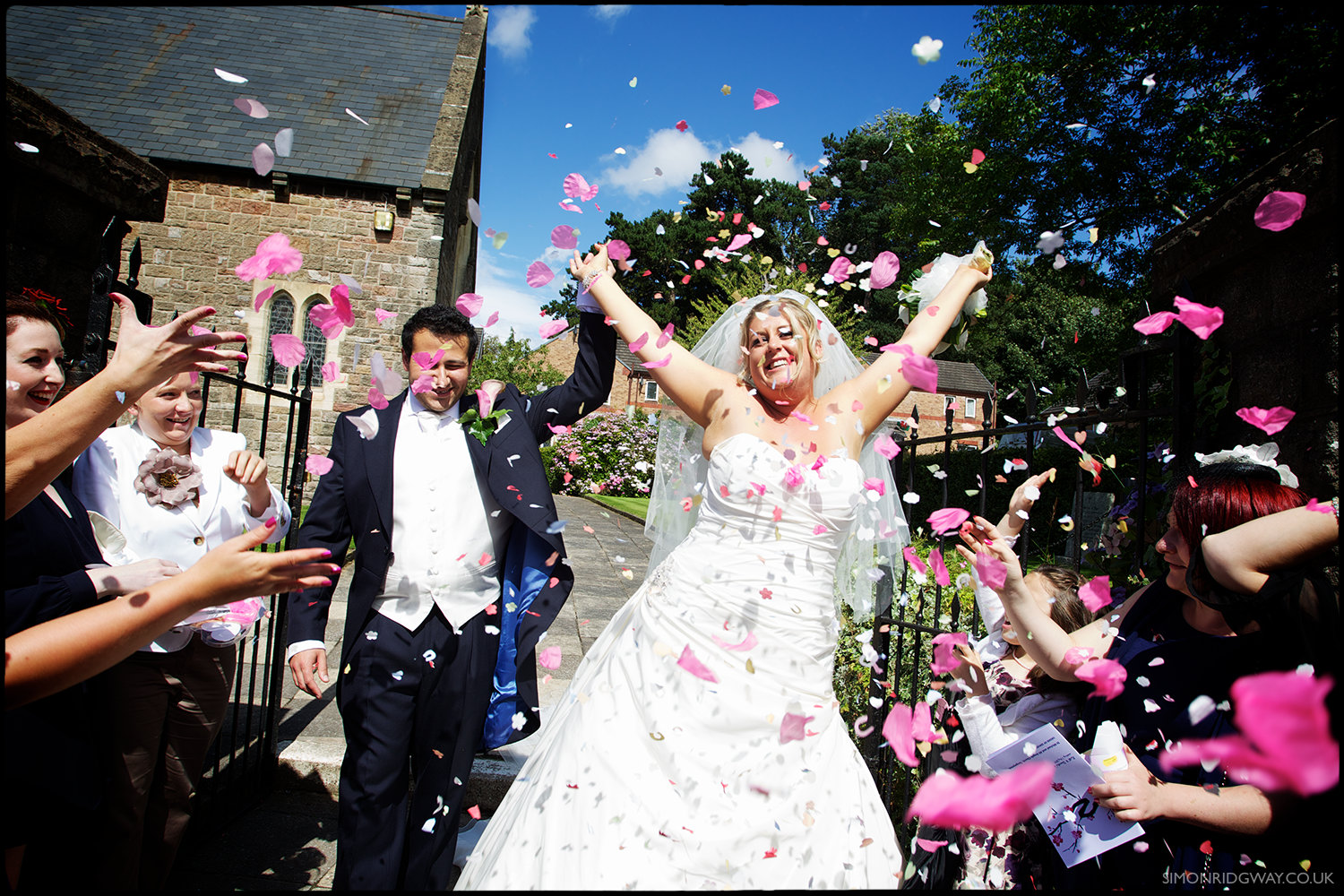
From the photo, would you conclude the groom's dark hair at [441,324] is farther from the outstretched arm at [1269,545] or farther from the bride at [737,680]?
the outstretched arm at [1269,545]

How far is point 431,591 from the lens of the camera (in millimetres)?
2686

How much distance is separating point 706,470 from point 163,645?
201 cm

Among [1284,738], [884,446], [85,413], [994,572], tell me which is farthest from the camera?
[884,446]

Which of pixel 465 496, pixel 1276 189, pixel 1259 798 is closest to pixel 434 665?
pixel 465 496

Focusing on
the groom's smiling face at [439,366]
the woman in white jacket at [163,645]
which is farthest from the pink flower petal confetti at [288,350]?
the groom's smiling face at [439,366]

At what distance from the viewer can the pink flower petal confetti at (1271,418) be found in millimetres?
2031

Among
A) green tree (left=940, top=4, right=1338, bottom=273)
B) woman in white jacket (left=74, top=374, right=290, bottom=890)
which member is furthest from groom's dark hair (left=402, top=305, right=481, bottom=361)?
green tree (left=940, top=4, right=1338, bottom=273)

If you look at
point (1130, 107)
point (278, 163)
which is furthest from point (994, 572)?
point (278, 163)

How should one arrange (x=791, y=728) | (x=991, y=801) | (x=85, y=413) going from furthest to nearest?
1. (x=791, y=728)
2. (x=85, y=413)
3. (x=991, y=801)

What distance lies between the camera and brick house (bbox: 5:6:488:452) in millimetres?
14117

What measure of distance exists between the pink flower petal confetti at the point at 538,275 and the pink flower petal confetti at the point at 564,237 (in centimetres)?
14

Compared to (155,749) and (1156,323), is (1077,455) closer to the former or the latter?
(1156,323)

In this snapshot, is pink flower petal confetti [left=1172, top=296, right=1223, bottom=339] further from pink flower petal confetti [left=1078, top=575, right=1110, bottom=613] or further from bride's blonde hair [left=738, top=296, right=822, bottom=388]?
bride's blonde hair [left=738, top=296, right=822, bottom=388]

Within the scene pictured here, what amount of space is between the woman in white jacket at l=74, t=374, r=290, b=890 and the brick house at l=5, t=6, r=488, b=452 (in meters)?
11.6
